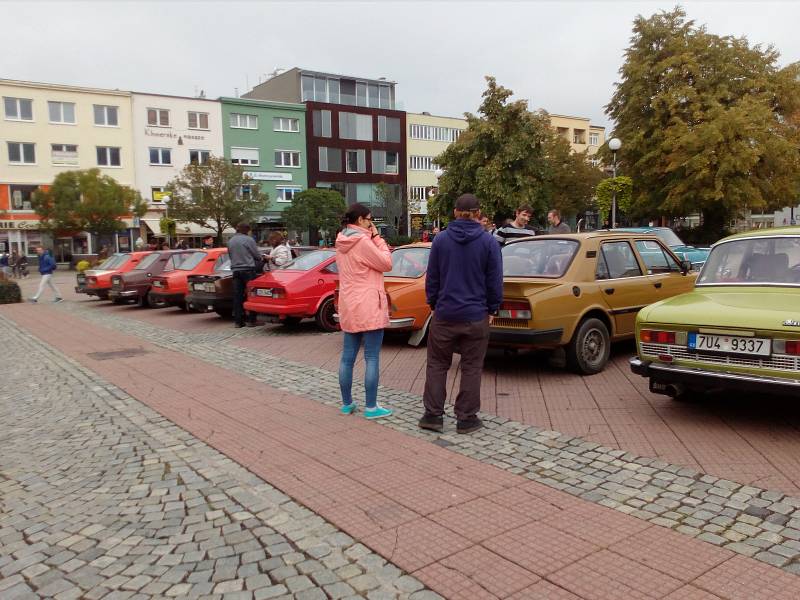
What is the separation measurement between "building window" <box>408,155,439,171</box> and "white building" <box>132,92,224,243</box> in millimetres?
20354

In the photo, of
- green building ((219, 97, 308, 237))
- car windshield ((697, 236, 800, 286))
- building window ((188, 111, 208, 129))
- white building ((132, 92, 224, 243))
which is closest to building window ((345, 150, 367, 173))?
green building ((219, 97, 308, 237))

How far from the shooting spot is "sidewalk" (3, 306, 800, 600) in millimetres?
3094

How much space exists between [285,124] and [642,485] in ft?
184

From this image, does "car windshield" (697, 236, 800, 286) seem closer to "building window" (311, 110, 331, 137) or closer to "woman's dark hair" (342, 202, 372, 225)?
"woman's dark hair" (342, 202, 372, 225)

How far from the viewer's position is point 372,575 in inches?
127

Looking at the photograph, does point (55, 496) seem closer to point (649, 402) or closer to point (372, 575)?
point (372, 575)

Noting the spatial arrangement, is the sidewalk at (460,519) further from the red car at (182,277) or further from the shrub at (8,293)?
the shrub at (8,293)

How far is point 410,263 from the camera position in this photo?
34.1 ft

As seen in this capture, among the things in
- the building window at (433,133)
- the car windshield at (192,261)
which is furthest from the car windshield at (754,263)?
the building window at (433,133)

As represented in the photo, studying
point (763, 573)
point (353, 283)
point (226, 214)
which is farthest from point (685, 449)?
point (226, 214)

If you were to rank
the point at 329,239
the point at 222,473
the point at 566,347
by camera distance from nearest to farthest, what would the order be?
the point at 222,473
the point at 566,347
the point at 329,239

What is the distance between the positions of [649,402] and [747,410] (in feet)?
2.77

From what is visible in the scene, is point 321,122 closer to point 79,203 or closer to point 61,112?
point 61,112

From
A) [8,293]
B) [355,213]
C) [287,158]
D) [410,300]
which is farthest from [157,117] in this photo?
[355,213]
